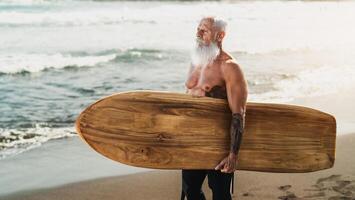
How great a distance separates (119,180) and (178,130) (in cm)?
232

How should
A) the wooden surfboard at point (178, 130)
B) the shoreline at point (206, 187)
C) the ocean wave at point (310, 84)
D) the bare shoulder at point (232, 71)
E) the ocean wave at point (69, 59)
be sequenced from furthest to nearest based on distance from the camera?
the ocean wave at point (69, 59) < the ocean wave at point (310, 84) < the shoreline at point (206, 187) < the wooden surfboard at point (178, 130) < the bare shoulder at point (232, 71)

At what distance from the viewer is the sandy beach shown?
4.83 m

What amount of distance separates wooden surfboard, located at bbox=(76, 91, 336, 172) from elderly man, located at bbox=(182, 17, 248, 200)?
0.08 m

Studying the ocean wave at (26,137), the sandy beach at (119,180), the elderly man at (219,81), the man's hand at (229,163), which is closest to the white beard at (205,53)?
the elderly man at (219,81)

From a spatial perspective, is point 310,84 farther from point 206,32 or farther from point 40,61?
point 206,32

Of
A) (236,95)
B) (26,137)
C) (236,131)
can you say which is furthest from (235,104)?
(26,137)

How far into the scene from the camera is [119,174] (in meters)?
5.61

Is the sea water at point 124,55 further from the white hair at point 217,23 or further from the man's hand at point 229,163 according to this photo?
the white hair at point 217,23

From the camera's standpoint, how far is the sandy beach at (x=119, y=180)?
15.9 ft

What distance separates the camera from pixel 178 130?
321 cm

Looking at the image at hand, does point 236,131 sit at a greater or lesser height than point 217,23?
lesser

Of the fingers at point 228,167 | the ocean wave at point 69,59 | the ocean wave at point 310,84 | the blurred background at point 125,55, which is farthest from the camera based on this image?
the ocean wave at point 69,59

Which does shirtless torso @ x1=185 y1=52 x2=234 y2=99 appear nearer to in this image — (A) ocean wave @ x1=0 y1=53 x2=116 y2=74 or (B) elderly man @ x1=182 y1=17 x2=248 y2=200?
(B) elderly man @ x1=182 y1=17 x2=248 y2=200

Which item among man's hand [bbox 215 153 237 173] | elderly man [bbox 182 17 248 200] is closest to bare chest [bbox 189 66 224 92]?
elderly man [bbox 182 17 248 200]
